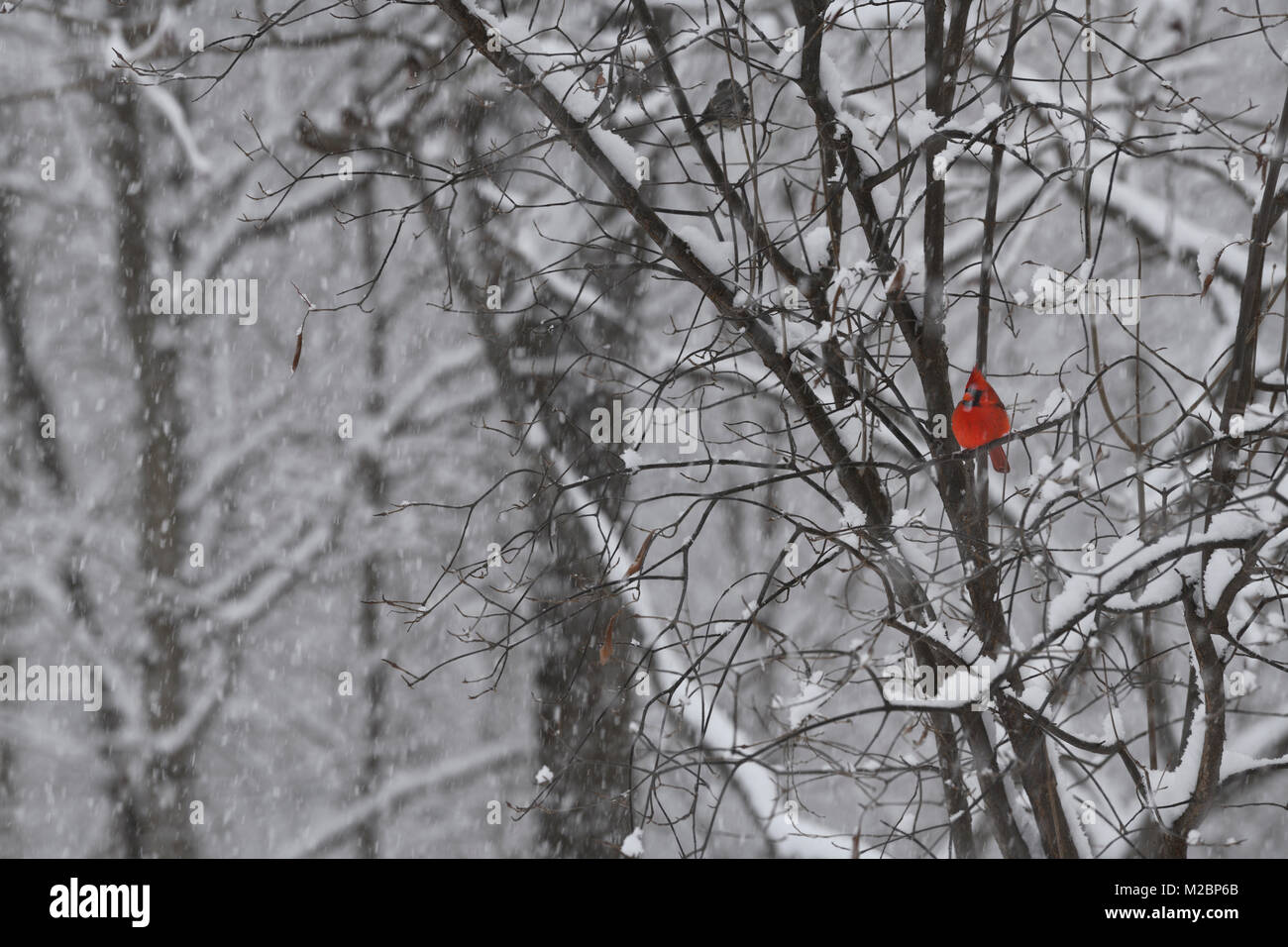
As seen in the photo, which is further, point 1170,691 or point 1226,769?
point 1170,691

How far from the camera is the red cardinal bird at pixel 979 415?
1.94 m

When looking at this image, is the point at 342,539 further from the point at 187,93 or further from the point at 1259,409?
the point at 1259,409

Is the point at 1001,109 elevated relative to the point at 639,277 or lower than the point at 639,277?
lower

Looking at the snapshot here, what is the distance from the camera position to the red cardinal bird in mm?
1938

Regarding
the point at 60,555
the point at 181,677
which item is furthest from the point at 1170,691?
the point at 60,555

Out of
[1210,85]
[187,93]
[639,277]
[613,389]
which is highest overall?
[187,93]

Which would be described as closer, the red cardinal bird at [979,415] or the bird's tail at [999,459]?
the red cardinal bird at [979,415]

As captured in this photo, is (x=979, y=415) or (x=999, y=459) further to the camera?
(x=999, y=459)

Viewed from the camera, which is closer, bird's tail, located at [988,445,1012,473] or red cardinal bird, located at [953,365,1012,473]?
red cardinal bird, located at [953,365,1012,473]

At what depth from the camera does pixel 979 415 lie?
76.4 inches
